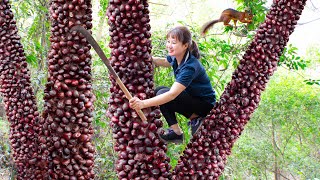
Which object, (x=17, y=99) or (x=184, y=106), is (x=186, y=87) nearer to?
(x=184, y=106)

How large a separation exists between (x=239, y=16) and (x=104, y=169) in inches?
89.6

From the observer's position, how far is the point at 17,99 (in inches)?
69.2

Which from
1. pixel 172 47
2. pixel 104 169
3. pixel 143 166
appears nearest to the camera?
pixel 143 166

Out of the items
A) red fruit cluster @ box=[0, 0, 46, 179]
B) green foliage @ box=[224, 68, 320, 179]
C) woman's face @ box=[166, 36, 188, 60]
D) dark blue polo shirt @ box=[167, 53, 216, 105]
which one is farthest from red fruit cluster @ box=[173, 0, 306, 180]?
green foliage @ box=[224, 68, 320, 179]

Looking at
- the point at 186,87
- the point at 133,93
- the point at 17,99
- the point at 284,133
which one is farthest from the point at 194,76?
the point at 284,133

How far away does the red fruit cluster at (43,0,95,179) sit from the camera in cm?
152

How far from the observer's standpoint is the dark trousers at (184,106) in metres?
2.00

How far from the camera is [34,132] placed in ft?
5.74

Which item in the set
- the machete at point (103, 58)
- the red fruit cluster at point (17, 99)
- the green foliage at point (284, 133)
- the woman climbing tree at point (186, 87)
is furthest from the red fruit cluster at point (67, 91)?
the green foliage at point (284, 133)

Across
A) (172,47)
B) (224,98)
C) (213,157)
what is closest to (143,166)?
(213,157)

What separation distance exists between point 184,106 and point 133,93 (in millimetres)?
600

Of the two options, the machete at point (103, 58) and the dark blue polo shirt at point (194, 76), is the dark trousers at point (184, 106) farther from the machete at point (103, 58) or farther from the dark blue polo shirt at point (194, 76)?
the machete at point (103, 58)

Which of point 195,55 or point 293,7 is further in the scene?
point 195,55

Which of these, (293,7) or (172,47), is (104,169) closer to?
(172,47)
